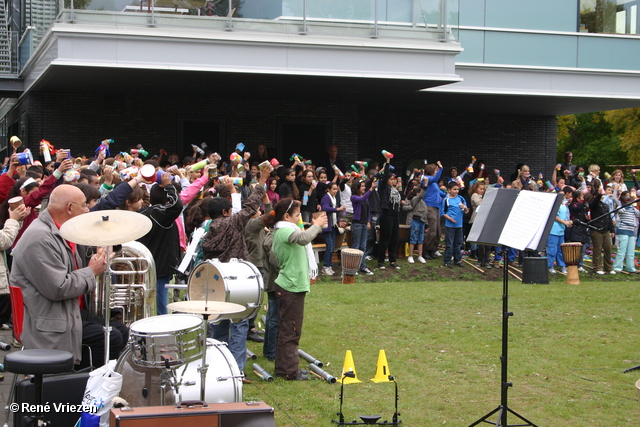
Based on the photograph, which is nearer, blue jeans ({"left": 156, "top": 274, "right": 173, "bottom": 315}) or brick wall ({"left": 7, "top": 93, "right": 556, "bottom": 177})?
blue jeans ({"left": 156, "top": 274, "right": 173, "bottom": 315})

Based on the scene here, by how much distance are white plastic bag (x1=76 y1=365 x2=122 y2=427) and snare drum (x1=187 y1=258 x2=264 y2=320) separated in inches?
68.2

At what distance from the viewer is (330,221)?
16.0 m

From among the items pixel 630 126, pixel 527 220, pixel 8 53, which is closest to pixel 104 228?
pixel 527 220

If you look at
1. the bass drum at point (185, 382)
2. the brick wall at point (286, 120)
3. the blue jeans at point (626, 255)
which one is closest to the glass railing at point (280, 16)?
the brick wall at point (286, 120)

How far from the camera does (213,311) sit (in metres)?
5.60

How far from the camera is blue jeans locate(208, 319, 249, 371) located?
7.95 metres

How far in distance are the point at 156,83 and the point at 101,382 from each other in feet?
44.5

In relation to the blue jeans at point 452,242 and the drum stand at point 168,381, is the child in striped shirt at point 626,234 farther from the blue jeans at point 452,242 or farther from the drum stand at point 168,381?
the drum stand at point 168,381

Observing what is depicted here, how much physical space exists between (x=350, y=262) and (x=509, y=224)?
9.38m

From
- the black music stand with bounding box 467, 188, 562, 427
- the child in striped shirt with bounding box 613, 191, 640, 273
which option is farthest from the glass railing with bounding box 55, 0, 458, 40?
the black music stand with bounding box 467, 188, 562, 427

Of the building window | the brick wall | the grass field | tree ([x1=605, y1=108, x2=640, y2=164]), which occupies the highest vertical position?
the building window

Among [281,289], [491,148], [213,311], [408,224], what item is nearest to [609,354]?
[281,289]

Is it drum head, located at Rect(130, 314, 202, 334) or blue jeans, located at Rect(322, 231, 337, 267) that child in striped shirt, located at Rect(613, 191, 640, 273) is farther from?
drum head, located at Rect(130, 314, 202, 334)

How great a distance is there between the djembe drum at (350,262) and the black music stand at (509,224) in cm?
903
